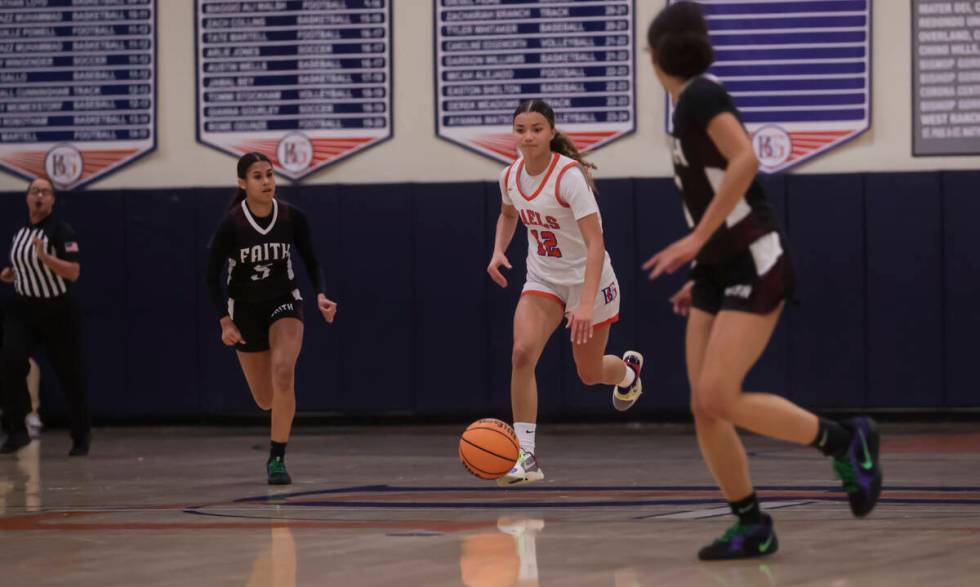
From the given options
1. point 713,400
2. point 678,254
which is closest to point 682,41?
point 678,254

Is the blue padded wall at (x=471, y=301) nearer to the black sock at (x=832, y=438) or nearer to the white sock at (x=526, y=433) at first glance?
the white sock at (x=526, y=433)

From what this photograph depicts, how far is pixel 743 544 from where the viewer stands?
569 centimetres

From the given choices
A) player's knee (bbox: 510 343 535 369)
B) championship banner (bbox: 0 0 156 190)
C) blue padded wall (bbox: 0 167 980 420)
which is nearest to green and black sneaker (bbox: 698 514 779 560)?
player's knee (bbox: 510 343 535 369)

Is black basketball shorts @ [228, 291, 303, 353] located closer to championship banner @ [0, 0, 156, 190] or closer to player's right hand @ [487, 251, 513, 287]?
player's right hand @ [487, 251, 513, 287]

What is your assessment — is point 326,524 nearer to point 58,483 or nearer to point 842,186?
point 58,483

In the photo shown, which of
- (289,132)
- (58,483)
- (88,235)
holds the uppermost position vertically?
(289,132)

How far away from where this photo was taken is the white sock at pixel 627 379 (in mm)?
9760

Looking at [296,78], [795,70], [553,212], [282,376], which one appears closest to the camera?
[553,212]

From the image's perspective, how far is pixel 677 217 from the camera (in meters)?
13.8

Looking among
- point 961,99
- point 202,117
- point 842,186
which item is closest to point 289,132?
point 202,117

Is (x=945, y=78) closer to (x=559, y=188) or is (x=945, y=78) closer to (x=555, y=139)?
(x=555, y=139)

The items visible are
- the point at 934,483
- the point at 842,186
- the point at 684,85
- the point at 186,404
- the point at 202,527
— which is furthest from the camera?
the point at 186,404

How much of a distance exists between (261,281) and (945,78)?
23.7ft

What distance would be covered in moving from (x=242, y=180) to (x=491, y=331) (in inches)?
204
